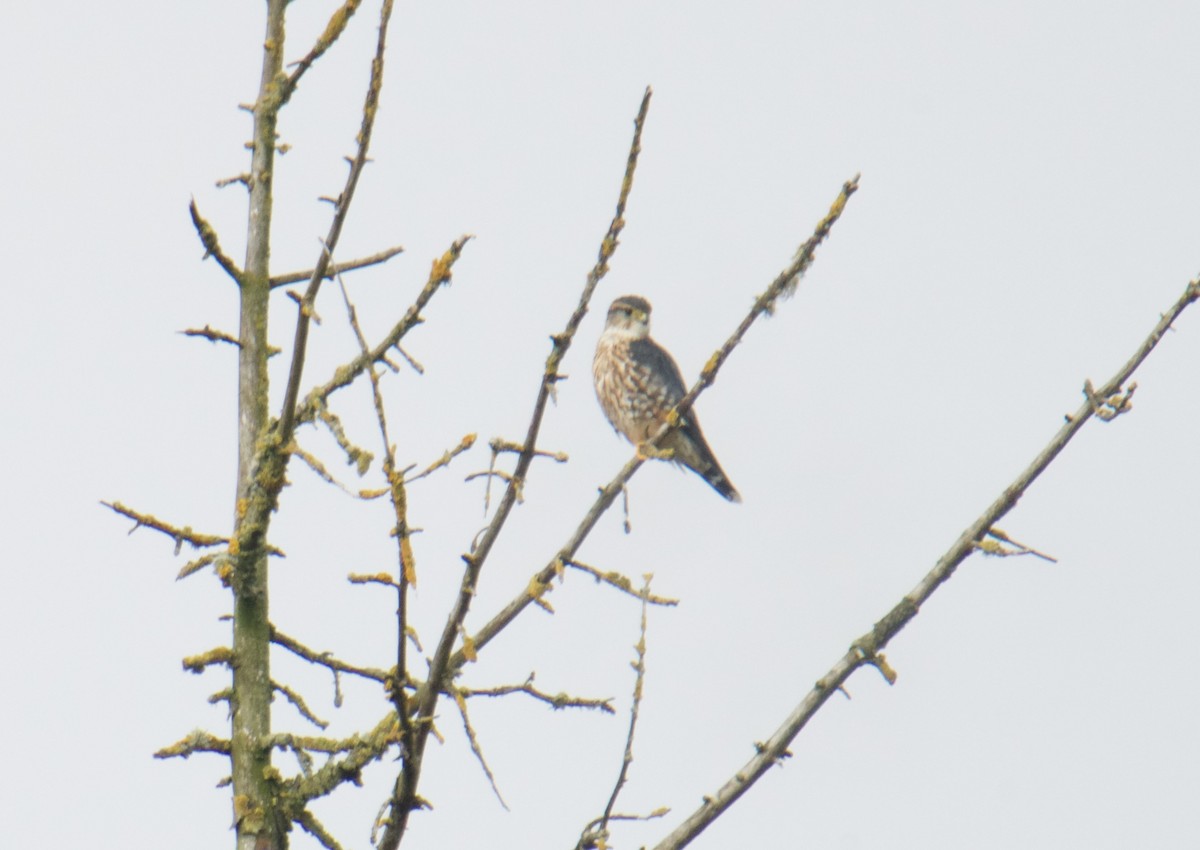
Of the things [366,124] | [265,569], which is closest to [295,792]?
[265,569]

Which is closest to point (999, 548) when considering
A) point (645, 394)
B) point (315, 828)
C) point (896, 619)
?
point (896, 619)

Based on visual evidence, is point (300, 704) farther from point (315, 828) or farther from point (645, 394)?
point (645, 394)

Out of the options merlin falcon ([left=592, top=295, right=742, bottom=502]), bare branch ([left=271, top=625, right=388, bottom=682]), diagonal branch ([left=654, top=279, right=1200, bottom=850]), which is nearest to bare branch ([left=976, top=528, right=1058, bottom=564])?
diagonal branch ([left=654, top=279, right=1200, bottom=850])

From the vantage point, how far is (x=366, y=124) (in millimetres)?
2936

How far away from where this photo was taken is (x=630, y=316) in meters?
10.2

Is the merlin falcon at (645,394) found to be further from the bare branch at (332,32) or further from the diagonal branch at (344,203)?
the diagonal branch at (344,203)

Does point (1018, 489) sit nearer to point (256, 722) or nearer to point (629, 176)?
point (629, 176)

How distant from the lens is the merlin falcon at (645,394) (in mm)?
9391

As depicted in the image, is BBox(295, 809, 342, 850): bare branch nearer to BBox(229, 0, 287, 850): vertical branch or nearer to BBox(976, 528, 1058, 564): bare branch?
BBox(229, 0, 287, 850): vertical branch

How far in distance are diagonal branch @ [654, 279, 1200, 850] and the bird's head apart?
703 cm

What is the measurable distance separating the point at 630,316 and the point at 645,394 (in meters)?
0.91

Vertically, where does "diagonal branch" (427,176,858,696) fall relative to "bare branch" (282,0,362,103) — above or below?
below

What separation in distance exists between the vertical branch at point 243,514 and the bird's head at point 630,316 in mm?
6139

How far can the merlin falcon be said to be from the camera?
30.8 ft
